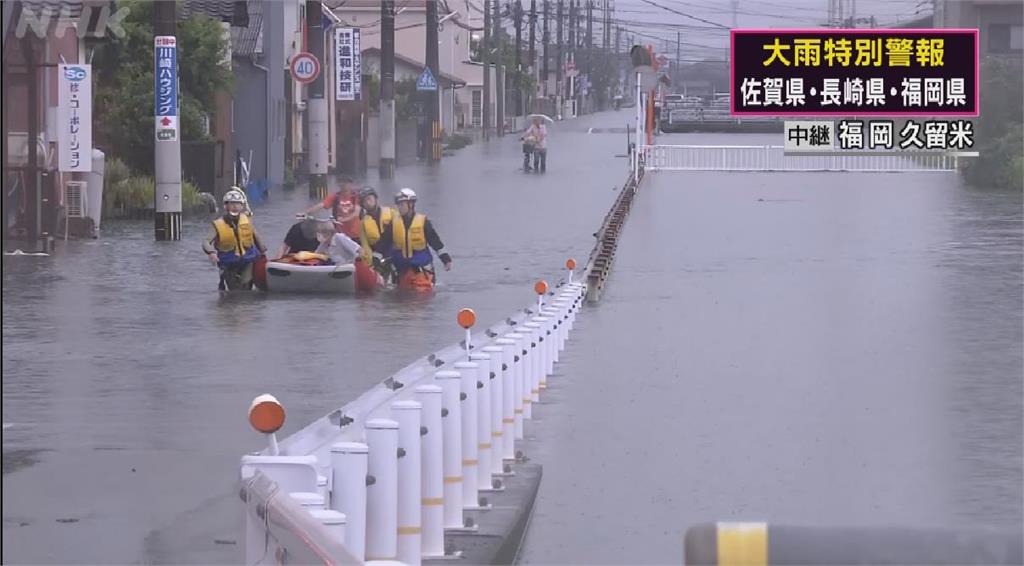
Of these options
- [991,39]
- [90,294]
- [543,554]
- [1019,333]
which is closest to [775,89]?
[1019,333]

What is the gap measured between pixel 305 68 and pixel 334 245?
1524 centimetres

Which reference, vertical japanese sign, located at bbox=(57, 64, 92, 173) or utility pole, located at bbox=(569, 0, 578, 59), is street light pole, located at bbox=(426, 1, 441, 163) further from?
utility pole, located at bbox=(569, 0, 578, 59)

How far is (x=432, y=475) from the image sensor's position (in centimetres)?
768

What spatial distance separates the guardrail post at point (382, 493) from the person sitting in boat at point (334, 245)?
43.1ft

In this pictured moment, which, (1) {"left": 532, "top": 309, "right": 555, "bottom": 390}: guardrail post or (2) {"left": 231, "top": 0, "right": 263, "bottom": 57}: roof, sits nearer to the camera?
(1) {"left": 532, "top": 309, "right": 555, "bottom": 390}: guardrail post

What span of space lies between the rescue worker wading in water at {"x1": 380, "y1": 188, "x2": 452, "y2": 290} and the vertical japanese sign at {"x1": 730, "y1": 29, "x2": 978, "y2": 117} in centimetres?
617

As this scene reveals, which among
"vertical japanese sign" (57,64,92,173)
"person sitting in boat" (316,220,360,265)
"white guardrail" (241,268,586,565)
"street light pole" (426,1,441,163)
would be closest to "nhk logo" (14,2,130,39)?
"vertical japanese sign" (57,64,92,173)

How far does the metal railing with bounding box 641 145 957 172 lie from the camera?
49656 millimetres

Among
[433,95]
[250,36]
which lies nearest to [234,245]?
[250,36]

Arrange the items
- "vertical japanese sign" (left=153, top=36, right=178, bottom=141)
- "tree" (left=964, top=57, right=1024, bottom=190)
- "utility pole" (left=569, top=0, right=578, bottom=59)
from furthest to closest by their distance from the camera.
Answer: "utility pole" (left=569, top=0, right=578, bottom=59) < "tree" (left=964, top=57, right=1024, bottom=190) < "vertical japanese sign" (left=153, top=36, right=178, bottom=141)

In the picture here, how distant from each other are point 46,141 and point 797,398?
15.7 m

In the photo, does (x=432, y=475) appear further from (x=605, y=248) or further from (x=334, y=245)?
(x=605, y=248)

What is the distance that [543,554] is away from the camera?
8258mm

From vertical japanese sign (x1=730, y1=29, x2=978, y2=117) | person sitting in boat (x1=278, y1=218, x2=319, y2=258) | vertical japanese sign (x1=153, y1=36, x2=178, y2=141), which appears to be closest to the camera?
vertical japanese sign (x1=730, y1=29, x2=978, y2=117)
